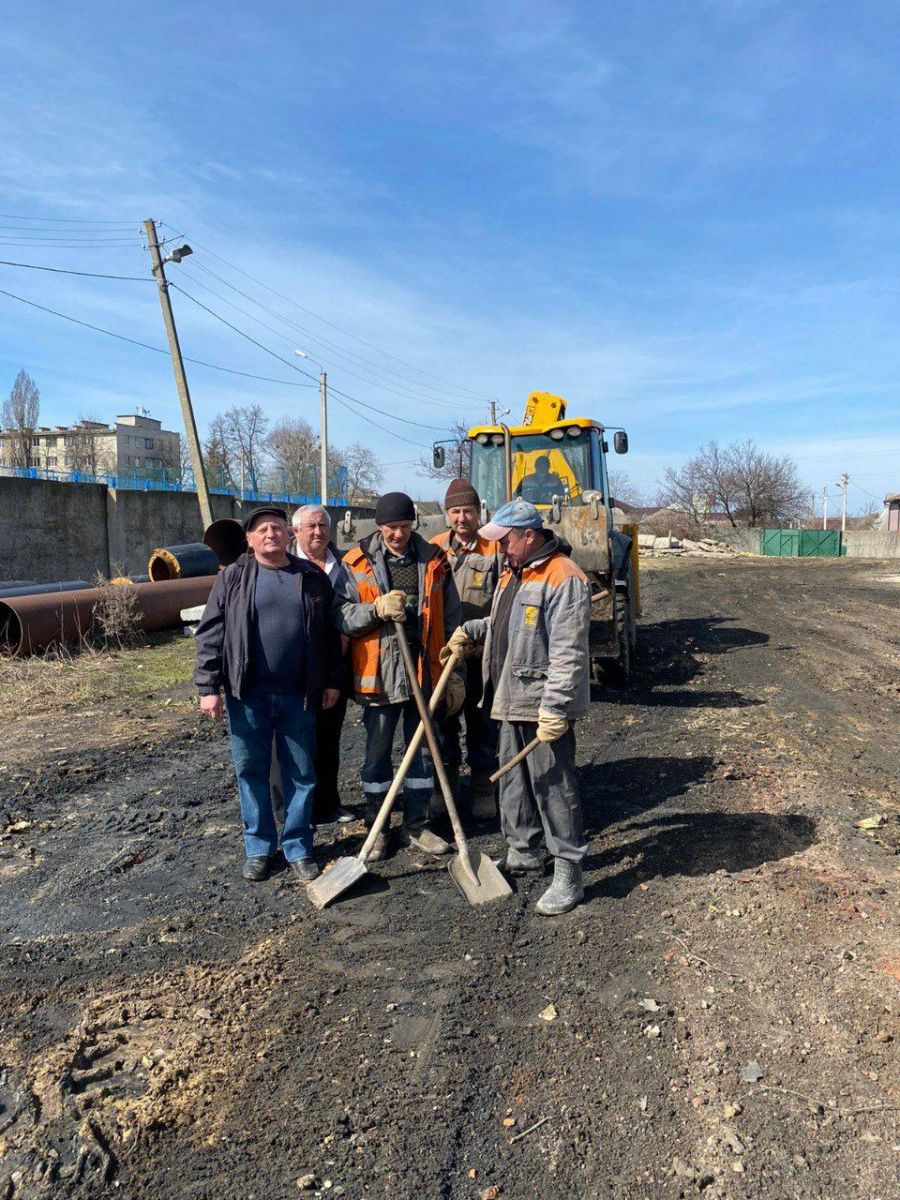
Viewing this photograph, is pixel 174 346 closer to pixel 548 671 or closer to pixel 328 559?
pixel 328 559

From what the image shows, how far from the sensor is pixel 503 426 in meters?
9.89

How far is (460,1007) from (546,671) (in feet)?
4.77

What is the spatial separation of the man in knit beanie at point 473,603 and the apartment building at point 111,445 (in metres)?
63.3

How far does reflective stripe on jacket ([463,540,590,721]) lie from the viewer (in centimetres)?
376

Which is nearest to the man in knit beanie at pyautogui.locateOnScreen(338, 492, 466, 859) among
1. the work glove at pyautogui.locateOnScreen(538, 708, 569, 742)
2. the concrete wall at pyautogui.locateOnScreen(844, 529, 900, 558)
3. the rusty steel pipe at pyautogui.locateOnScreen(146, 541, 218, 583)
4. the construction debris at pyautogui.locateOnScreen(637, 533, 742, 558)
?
the work glove at pyautogui.locateOnScreen(538, 708, 569, 742)

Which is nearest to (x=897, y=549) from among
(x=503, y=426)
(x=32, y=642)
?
(x=503, y=426)

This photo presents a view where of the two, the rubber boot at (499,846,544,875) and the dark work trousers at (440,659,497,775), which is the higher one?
the dark work trousers at (440,659,497,775)

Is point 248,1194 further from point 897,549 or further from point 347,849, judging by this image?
point 897,549

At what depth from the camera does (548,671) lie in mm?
3816

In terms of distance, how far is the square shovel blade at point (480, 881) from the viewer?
3.92 m

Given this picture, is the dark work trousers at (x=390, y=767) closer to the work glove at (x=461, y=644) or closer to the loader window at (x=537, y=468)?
the work glove at (x=461, y=644)

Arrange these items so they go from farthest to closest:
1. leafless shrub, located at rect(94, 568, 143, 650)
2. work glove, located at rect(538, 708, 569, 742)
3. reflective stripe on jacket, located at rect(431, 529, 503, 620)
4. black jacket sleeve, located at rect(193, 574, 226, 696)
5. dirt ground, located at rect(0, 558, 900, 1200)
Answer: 1. leafless shrub, located at rect(94, 568, 143, 650)
2. reflective stripe on jacket, located at rect(431, 529, 503, 620)
3. black jacket sleeve, located at rect(193, 574, 226, 696)
4. work glove, located at rect(538, 708, 569, 742)
5. dirt ground, located at rect(0, 558, 900, 1200)

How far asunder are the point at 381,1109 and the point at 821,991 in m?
1.69

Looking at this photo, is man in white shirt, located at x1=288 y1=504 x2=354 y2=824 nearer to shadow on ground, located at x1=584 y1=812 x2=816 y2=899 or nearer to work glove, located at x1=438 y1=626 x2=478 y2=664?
work glove, located at x1=438 y1=626 x2=478 y2=664
